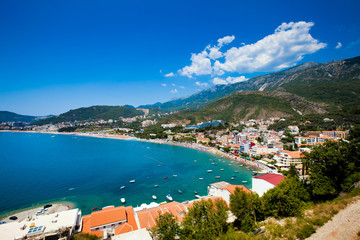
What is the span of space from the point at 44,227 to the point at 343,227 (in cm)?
1294

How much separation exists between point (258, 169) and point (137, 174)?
57.8ft

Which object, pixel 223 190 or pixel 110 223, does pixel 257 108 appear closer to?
pixel 223 190

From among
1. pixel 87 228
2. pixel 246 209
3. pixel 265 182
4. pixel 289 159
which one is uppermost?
pixel 246 209

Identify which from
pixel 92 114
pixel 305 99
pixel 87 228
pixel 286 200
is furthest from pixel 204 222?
pixel 92 114

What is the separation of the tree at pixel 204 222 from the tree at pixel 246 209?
86 cm

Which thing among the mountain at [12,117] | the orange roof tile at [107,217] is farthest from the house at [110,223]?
the mountain at [12,117]

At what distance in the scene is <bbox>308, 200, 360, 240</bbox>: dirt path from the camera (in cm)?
551

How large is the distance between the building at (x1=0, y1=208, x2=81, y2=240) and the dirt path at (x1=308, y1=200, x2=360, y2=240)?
32.7 feet

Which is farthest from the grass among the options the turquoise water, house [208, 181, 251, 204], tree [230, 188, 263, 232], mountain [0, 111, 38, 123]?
mountain [0, 111, 38, 123]

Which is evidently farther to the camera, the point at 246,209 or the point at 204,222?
the point at 246,209

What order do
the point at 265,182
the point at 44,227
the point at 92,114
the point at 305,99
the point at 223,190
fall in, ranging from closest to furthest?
the point at 44,227 < the point at 265,182 < the point at 223,190 < the point at 305,99 < the point at 92,114

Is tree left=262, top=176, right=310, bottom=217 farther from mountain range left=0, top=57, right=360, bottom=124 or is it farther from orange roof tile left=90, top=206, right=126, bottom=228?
mountain range left=0, top=57, right=360, bottom=124

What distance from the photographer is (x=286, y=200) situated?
8.60m

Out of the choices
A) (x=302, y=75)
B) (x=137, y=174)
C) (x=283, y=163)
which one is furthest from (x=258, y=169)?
(x=302, y=75)
